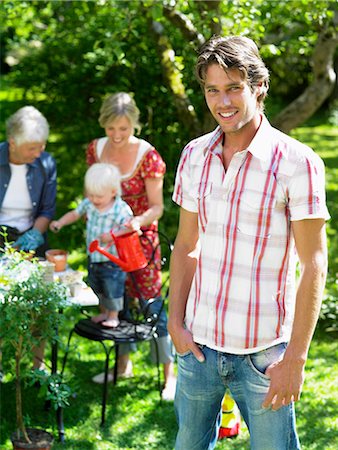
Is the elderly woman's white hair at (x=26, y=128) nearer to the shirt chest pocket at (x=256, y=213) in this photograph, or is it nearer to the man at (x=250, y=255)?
the man at (x=250, y=255)

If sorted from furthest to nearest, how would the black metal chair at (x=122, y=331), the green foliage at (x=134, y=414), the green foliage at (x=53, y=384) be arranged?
the black metal chair at (x=122, y=331), the green foliage at (x=134, y=414), the green foliage at (x=53, y=384)

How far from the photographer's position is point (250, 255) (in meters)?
2.52

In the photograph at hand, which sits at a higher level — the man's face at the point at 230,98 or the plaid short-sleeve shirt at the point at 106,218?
the man's face at the point at 230,98

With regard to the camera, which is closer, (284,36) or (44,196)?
(44,196)

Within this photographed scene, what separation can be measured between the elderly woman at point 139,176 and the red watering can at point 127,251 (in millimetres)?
205

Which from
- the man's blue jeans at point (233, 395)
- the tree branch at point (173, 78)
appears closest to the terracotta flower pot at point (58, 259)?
the man's blue jeans at point (233, 395)

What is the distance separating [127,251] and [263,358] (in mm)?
1766

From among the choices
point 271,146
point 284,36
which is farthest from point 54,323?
point 284,36

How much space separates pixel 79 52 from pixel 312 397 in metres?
4.89

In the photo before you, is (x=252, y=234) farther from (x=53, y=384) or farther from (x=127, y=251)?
(x=127, y=251)

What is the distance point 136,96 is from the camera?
7.62 metres

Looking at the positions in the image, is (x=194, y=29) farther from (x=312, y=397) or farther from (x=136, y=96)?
(x=312, y=397)

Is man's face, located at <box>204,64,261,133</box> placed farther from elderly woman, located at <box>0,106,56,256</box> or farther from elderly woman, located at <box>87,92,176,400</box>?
elderly woman, located at <box>0,106,56,256</box>

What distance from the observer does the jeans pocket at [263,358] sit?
255 cm
